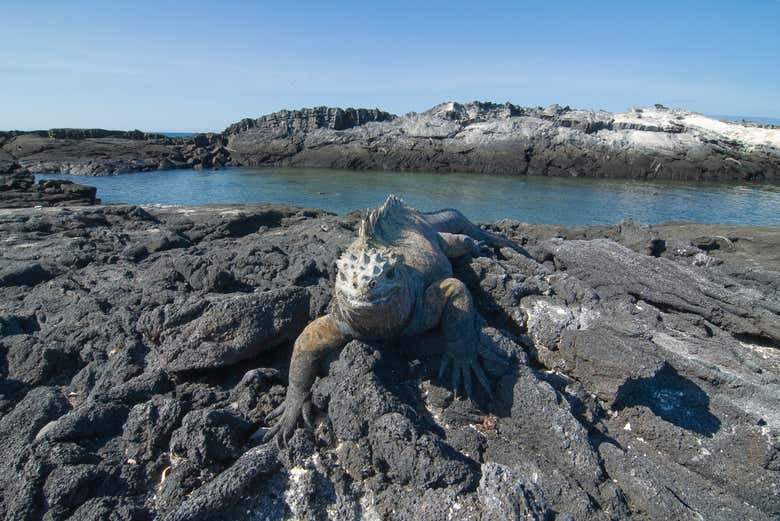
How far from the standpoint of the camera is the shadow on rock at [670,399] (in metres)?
3.27

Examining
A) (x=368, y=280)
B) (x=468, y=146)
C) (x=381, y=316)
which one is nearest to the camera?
(x=368, y=280)

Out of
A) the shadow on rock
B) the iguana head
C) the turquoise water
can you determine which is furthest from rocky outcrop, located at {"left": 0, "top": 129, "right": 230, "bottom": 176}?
the shadow on rock

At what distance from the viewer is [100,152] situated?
38656 millimetres

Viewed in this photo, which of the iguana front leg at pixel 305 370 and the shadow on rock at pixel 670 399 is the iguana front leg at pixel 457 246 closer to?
the iguana front leg at pixel 305 370

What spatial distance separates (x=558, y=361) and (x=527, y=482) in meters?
1.42

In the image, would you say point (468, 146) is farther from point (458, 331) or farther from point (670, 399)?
point (670, 399)

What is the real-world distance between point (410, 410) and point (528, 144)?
3710 cm

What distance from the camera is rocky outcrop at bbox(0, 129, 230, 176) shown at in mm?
34094

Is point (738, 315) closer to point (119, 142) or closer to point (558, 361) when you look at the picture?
point (558, 361)

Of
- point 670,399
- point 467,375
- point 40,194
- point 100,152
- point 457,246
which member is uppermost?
point 100,152

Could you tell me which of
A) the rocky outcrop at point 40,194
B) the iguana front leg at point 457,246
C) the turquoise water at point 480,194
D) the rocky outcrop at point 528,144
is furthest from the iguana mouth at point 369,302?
the rocky outcrop at point 528,144

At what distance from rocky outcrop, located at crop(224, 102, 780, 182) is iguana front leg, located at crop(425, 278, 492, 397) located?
34141mm

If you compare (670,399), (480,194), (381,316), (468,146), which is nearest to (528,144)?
(468,146)

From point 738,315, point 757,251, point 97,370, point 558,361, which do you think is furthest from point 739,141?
point 97,370
